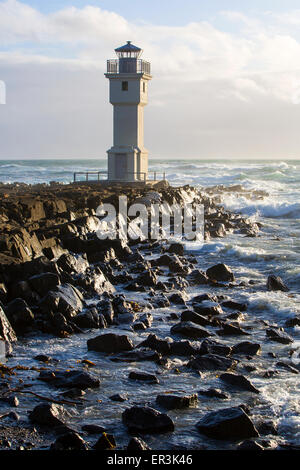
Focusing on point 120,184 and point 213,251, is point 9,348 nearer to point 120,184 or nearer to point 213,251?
point 213,251

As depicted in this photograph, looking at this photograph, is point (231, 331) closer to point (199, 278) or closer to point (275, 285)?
point (275, 285)

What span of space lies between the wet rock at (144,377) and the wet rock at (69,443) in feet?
4.84

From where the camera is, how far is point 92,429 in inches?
177

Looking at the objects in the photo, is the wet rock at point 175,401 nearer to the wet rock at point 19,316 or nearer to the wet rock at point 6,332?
the wet rock at point 6,332

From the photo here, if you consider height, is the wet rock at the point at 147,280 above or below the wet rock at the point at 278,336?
above

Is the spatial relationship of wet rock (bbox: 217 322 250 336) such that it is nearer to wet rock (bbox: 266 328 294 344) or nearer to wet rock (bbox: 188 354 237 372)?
wet rock (bbox: 266 328 294 344)

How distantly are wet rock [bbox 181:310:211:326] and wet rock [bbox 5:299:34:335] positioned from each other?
210cm

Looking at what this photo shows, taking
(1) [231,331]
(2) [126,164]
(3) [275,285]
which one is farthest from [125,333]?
(2) [126,164]

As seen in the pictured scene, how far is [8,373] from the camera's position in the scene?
566cm

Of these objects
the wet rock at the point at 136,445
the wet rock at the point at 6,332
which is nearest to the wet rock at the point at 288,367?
the wet rock at the point at 136,445

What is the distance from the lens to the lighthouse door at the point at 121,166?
2952cm

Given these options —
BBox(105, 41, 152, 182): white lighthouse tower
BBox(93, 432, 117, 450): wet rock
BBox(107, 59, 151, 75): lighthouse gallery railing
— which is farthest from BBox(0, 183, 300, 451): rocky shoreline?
BBox(107, 59, 151, 75): lighthouse gallery railing

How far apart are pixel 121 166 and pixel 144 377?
24.7 m
